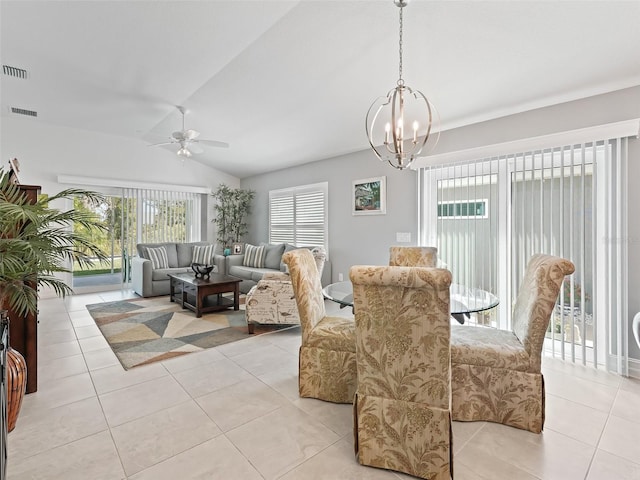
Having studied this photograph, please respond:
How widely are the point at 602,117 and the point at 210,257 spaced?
6.10 metres

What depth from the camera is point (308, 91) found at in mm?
3834

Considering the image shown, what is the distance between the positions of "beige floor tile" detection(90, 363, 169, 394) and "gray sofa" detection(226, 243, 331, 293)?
2665mm

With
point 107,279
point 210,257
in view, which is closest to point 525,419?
point 210,257

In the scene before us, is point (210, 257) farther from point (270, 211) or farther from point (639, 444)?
point (639, 444)

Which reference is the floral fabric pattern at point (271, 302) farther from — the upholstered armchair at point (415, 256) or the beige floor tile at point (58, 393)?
the beige floor tile at point (58, 393)

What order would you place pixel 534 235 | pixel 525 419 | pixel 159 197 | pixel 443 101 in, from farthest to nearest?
pixel 159 197 < pixel 443 101 < pixel 534 235 < pixel 525 419

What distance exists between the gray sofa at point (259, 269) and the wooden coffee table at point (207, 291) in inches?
26.2

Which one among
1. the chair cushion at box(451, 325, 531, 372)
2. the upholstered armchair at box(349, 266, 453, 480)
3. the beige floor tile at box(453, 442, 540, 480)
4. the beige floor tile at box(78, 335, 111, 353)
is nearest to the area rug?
the beige floor tile at box(78, 335, 111, 353)

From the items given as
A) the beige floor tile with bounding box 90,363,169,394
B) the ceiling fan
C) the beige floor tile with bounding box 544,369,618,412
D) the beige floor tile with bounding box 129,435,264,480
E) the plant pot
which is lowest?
the beige floor tile with bounding box 129,435,264,480

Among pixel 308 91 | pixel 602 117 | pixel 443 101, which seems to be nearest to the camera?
pixel 602 117

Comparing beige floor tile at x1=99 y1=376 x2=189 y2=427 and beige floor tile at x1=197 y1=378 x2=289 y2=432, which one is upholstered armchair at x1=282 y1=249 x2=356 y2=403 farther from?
beige floor tile at x1=99 y1=376 x2=189 y2=427

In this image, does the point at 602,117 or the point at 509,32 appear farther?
the point at 602,117

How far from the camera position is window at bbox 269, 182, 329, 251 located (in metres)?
5.83

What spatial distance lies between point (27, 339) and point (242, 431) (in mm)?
1804
